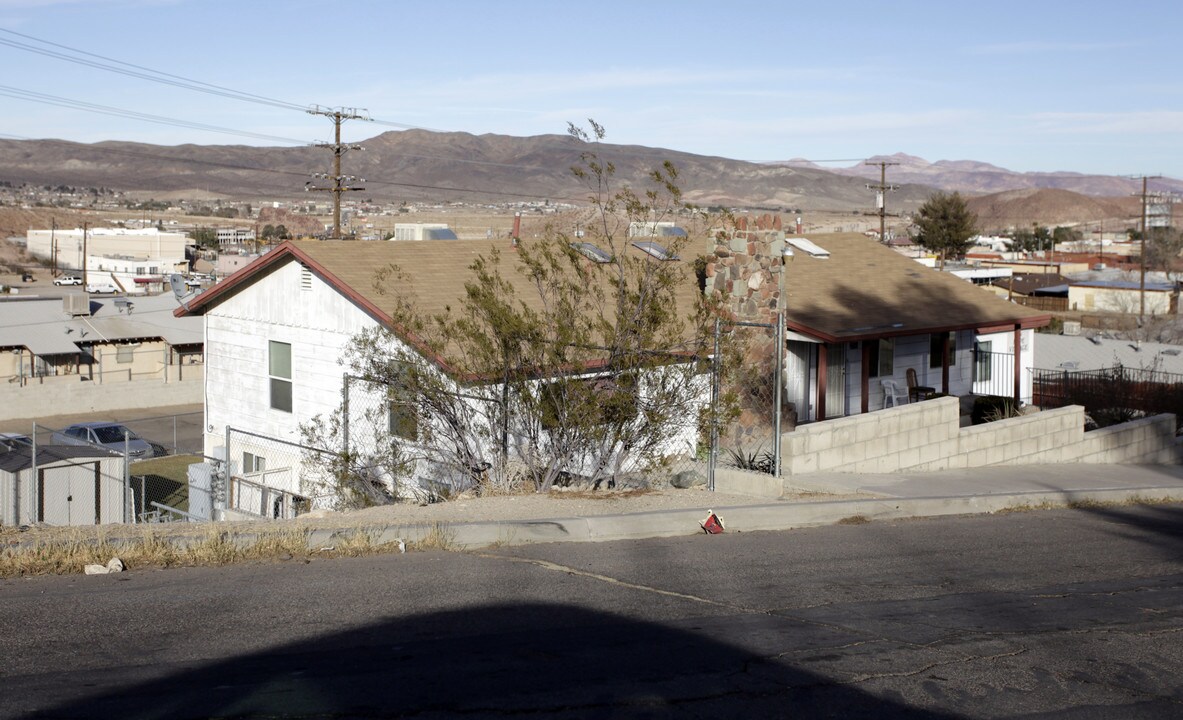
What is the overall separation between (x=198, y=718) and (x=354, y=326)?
13654mm

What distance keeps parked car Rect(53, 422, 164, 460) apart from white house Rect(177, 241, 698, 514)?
8795 millimetres

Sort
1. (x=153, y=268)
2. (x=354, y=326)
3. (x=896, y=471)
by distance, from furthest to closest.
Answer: (x=153, y=268), (x=354, y=326), (x=896, y=471)

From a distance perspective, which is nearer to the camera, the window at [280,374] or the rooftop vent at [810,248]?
the window at [280,374]

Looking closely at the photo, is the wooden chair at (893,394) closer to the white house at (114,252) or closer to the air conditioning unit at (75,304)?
the air conditioning unit at (75,304)

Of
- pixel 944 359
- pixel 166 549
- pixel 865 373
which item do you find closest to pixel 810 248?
pixel 944 359

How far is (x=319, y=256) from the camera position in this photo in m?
19.5

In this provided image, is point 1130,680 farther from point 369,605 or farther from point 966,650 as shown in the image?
point 369,605

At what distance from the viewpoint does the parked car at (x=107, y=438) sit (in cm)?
3070

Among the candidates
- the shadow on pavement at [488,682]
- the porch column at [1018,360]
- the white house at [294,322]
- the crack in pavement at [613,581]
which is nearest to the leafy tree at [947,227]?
the porch column at [1018,360]

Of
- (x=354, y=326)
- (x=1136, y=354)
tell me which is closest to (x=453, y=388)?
(x=354, y=326)

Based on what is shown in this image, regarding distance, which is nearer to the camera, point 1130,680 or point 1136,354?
point 1130,680

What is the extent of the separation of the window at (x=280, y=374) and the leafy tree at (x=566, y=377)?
7353 mm

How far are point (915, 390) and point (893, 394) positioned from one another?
36.4 inches

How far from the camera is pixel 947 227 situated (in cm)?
7775
